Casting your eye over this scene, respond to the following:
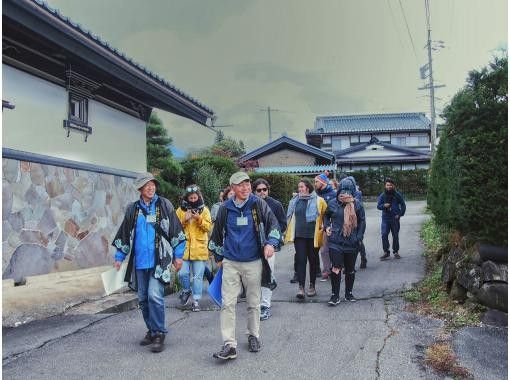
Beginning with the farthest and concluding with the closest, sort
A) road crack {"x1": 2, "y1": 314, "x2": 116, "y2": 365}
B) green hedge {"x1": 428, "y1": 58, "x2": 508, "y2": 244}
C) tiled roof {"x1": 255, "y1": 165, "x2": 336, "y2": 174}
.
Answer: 1. tiled roof {"x1": 255, "y1": 165, "x2": 336, "y2": 174}
2. green hedge {"x1": 428, "y1": 58, "x2": 508, "y2": 244}
3. road crack {"x1": 2, "y1": 314, "x2": 116, "y2": 365}

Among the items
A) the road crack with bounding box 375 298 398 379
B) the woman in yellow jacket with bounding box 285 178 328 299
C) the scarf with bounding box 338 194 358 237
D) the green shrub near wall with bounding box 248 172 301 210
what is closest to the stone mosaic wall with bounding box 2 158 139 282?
the woman in yellow jacket with bounding box 285 178 328 299

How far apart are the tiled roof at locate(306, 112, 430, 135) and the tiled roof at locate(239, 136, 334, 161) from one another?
40.8 ft

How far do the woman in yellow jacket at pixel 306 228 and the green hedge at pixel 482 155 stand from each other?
1996 millimetres

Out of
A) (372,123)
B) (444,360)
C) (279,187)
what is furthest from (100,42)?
(372,123)

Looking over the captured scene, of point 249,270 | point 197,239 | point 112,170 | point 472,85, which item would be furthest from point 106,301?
point 472,85

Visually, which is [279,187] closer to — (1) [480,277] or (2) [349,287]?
(2) [349,287]

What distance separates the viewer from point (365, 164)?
4275 cm

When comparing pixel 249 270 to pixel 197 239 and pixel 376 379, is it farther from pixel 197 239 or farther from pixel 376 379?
pixel 197 239

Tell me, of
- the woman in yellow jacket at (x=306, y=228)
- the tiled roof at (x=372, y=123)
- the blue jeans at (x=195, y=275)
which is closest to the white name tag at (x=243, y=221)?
the blue jeans at (x=195, y=275)

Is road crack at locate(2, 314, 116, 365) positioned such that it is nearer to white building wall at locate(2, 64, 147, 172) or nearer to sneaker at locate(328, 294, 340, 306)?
sneaker at locate(328, 294, 340, 306)

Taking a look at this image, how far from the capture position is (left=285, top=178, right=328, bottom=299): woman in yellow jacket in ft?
22.7

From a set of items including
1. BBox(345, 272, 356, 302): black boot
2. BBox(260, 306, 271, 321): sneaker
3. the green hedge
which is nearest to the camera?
the green hedge

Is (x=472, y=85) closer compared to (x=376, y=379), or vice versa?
A: (x=376, y=379)

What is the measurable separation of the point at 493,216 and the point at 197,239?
12.6 feet
